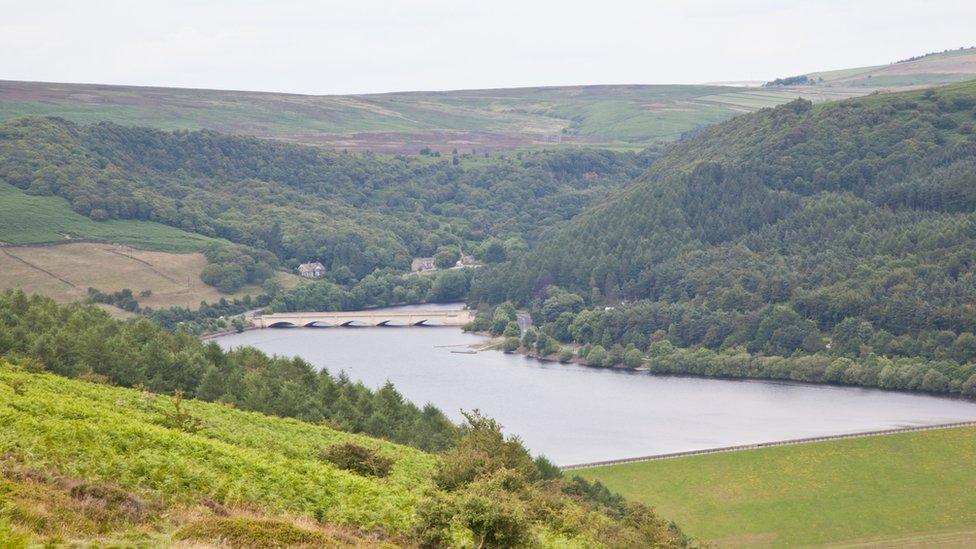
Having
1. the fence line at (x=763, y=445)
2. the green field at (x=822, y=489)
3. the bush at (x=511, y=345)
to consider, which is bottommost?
the bush at (x=511, y=345)

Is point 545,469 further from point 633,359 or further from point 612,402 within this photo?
point 633,359

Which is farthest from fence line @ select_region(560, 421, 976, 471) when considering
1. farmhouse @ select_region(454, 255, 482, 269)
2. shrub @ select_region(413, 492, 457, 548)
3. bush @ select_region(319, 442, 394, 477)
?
farmhouse @ select_region(454, 255, 482, 269)

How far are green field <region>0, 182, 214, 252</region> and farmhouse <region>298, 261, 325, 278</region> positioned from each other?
11565 millimetres

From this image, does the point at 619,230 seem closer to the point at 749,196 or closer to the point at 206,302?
the point at 749,196

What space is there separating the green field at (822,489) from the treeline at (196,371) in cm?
1348

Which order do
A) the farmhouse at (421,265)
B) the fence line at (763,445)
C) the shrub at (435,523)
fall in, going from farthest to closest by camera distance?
the farmhouse at (421,265), the fence line at (763,445), the shrub at (435,523)

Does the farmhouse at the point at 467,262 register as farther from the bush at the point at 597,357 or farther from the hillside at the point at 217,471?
the hillside at the point at 217,471

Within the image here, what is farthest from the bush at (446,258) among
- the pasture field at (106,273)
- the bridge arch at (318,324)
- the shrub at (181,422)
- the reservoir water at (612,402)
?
the shrub at (181,422)

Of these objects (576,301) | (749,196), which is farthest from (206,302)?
(749,196)

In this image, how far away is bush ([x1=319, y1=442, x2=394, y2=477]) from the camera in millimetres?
30328

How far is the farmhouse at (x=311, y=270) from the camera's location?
169 metres

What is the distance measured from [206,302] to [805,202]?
2506 inches

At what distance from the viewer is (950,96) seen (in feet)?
499

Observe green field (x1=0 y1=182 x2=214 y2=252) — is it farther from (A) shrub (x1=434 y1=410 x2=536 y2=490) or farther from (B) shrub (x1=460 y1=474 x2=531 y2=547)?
(B) shrub (x1=460 y1=474 x2=531 y2=547)
